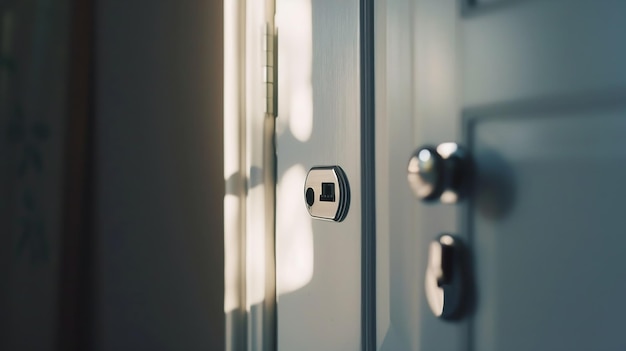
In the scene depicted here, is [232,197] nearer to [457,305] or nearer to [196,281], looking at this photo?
[196,281]

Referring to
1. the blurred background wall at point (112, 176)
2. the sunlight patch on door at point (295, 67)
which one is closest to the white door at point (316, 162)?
the sunlight patch on door at point (295, 67)

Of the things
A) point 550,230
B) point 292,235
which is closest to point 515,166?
point 550,230

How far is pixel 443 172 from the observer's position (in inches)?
18.9

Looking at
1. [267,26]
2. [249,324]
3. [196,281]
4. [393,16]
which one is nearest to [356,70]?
[393,16]

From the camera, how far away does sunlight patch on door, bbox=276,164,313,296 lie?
75 cm

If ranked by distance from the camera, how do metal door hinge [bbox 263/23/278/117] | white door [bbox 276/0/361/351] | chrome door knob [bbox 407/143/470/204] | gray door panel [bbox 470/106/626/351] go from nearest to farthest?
1. gray door panel [bbox 470/106/626/351]
2. chrome door knob [bbox 407/143/470/204]
3. white door [bbox 276/0/361/351]
4. metal door hinge [bbox 263/23/278/117]

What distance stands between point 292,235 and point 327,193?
13cm

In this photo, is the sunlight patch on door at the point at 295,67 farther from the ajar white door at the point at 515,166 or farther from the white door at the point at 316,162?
the ajar white door at the point at 515,166

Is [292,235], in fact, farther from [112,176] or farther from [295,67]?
[112,176]

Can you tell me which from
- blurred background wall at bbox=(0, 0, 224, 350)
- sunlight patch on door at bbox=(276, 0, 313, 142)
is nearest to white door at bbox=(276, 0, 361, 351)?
sunlight patch on door at bbox=(276, 0, 313, 142)

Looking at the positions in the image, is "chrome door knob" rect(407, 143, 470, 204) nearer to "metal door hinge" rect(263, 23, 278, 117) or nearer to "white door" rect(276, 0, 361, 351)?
"white door" rect(276, 0, 361, 351)

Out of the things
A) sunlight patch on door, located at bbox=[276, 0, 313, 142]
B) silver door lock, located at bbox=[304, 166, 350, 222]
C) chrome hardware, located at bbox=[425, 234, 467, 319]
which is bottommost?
chrome hardware, located at bbox=[425, 234, 467, 319]

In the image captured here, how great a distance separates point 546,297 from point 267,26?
0.65 m

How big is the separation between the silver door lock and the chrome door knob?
187mm
